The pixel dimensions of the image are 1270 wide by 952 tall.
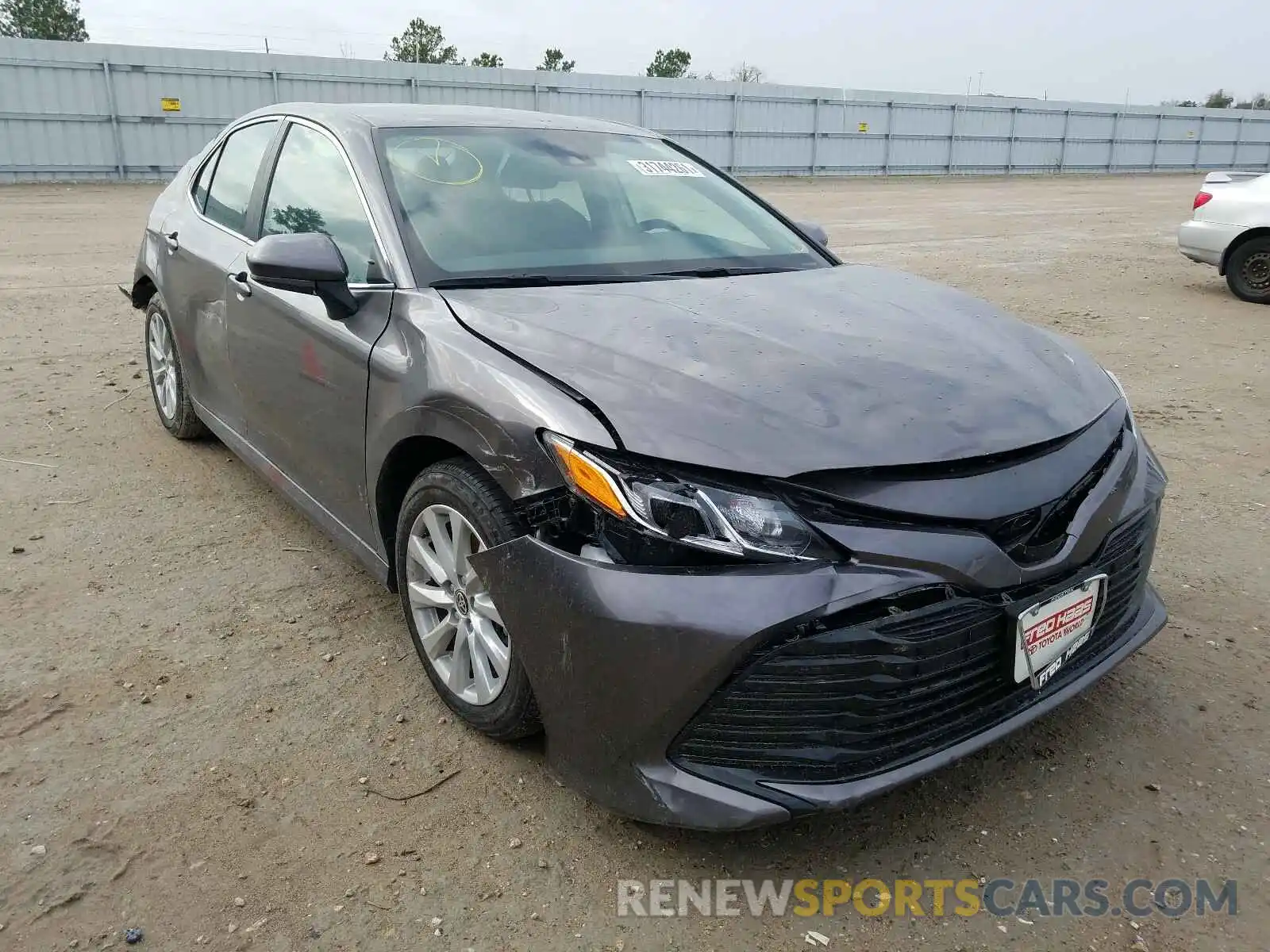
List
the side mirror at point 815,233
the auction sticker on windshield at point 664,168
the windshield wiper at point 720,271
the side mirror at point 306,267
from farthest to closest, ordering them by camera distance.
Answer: the side mirror at point 815,233, the auction sticker on windshield at point 664,168, the windshield wiper at point 720,271, the side mirror at point 306,267

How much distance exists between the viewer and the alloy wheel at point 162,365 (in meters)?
4.68

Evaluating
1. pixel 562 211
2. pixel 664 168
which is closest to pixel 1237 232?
pixel 664 168

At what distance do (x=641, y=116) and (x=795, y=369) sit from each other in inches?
1036

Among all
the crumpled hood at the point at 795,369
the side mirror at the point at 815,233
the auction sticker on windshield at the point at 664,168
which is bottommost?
the crumpled hood at the point at 795,369

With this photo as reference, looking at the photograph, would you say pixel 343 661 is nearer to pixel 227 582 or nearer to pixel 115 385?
pixel 227 582

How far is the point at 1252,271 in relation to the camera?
912 cm

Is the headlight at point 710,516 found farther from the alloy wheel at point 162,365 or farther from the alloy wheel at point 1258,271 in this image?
the alloy wheel at point 1258,271

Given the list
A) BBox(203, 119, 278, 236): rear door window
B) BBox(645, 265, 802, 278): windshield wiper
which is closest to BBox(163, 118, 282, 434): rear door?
BBox(203, 119, 278, 236): rear door window

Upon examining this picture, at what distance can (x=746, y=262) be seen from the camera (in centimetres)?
329

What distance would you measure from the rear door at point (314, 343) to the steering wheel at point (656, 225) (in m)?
0.90

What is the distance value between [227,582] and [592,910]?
2.03 meters

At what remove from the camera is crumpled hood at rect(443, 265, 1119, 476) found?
2.05 metres

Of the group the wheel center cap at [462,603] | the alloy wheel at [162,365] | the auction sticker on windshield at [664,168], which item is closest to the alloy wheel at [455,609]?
the wheel center cap at [462,603]

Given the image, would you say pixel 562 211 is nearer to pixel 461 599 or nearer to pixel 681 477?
pixel 461 599
